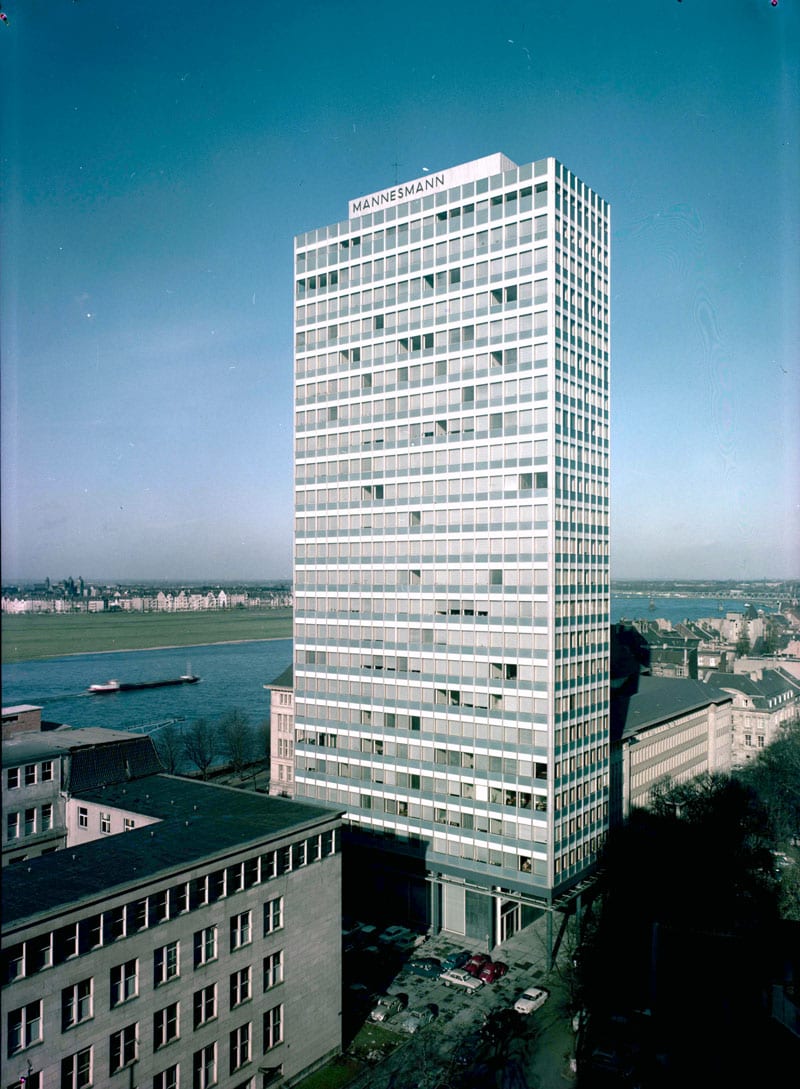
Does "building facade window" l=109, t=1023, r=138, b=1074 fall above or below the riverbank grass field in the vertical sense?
above

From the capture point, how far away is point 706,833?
42062mm

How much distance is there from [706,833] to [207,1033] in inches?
1145

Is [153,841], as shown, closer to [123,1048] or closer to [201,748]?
[123,1048]

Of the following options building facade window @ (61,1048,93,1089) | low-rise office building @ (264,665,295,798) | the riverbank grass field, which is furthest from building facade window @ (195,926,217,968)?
the riverbank grass field

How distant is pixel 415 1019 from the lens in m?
27.4

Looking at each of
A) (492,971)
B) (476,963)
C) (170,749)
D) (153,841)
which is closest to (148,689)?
(170,749)

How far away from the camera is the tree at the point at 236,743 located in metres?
69.7

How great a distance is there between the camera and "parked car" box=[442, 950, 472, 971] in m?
31.8

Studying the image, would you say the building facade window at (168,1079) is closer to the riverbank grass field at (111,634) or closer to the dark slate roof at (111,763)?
the dark slate roof at (111,763)

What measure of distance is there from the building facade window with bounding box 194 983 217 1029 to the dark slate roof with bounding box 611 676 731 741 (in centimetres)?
2783

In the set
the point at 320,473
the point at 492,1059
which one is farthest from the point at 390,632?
the point at 492,1059

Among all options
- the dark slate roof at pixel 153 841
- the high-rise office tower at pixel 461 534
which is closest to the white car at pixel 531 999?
the high-rise office tower at pixel 461 534

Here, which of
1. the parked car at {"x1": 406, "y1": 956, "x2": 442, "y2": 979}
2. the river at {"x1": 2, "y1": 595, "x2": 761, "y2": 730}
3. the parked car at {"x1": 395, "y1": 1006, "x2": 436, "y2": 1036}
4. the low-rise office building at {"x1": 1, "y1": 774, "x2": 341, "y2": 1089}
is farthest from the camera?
the river at {"x1": 2, "y1": 595, "x2": 761, "y2": 730}

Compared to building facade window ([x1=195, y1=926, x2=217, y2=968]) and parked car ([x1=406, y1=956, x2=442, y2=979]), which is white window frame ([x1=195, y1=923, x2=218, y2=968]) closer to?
building facade window ([x1=195, y1=926, x2=217, y2=968])
